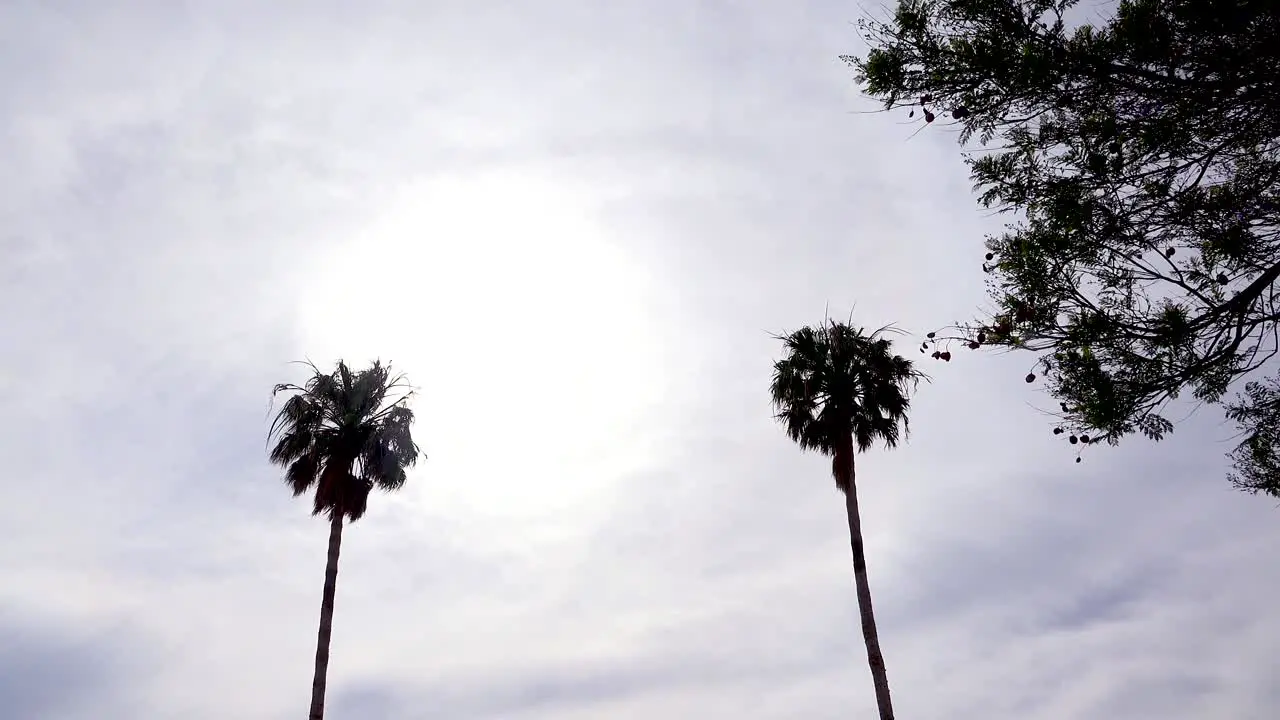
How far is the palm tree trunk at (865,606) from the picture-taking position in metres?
24.5

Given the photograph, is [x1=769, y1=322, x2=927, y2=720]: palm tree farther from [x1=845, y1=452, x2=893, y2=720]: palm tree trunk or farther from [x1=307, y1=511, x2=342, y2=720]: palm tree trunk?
[x1=307, y1=511, x2=342, y2=720]: palm tree trunk

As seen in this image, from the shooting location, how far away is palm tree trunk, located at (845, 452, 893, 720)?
80.4 feet

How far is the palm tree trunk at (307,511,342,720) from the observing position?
1035 inches

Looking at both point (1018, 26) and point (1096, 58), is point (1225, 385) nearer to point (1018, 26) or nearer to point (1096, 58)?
point (1096, 58)

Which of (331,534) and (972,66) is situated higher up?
(331,534)

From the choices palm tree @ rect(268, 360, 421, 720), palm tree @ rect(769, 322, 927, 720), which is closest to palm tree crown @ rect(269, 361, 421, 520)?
palm tree @ rect(268, 360, 421, 720)

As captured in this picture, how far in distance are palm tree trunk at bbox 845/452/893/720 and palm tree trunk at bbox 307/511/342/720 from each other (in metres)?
15.5

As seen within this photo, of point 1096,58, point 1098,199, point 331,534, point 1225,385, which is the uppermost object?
point 331,534

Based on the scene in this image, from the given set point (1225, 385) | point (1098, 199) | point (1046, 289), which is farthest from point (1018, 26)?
point (1225, 385)

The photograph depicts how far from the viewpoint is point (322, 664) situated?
26906 millimetres

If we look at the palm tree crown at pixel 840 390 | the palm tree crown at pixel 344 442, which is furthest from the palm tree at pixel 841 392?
the palm tree crown at pixel 344 442

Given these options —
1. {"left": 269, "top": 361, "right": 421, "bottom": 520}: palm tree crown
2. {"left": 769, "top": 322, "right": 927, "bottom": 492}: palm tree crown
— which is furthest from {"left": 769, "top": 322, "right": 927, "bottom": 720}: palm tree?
{"left": 269, "top": 361, "right": 421, "bottom": 520}: palm tree crown

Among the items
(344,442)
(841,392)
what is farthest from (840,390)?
(344,442)

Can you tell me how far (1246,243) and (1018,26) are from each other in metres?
3.75
